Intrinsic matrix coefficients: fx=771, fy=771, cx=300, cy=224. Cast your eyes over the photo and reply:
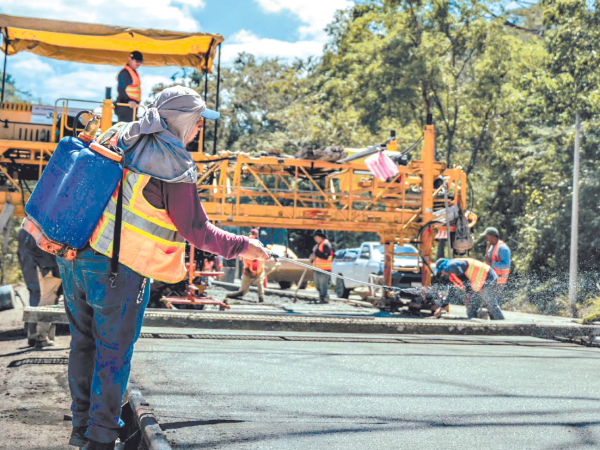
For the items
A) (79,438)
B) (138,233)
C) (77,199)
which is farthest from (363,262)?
(77,199)

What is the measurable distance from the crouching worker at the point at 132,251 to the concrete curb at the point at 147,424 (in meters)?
0.18

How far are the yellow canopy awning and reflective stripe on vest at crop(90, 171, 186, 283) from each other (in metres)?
10.2

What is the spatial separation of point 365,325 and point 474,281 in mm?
3895

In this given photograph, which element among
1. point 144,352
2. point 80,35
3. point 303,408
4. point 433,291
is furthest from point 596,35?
point 303,408

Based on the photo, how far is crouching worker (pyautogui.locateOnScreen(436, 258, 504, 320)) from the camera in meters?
12.8

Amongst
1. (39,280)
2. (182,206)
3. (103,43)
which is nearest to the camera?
(182,206)

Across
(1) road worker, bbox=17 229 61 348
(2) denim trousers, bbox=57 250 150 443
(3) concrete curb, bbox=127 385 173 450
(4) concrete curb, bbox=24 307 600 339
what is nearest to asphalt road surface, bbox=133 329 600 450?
(3) concrete curb, bbox=127 385 173 450

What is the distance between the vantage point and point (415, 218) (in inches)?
593

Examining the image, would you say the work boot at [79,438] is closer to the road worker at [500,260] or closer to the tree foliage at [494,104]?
the road worker at [500,260]

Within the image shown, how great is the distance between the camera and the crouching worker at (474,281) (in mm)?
12805

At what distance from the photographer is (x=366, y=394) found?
5.46 m

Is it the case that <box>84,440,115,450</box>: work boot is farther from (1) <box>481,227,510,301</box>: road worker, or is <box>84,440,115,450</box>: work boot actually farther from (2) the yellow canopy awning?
(1) <box>481,227,510,301</box>: road worker

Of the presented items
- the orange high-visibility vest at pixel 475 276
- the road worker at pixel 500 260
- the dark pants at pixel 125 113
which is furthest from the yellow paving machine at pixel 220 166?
the orange high-visibility vest at pixel 475 276

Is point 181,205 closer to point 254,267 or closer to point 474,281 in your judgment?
point 474,281
